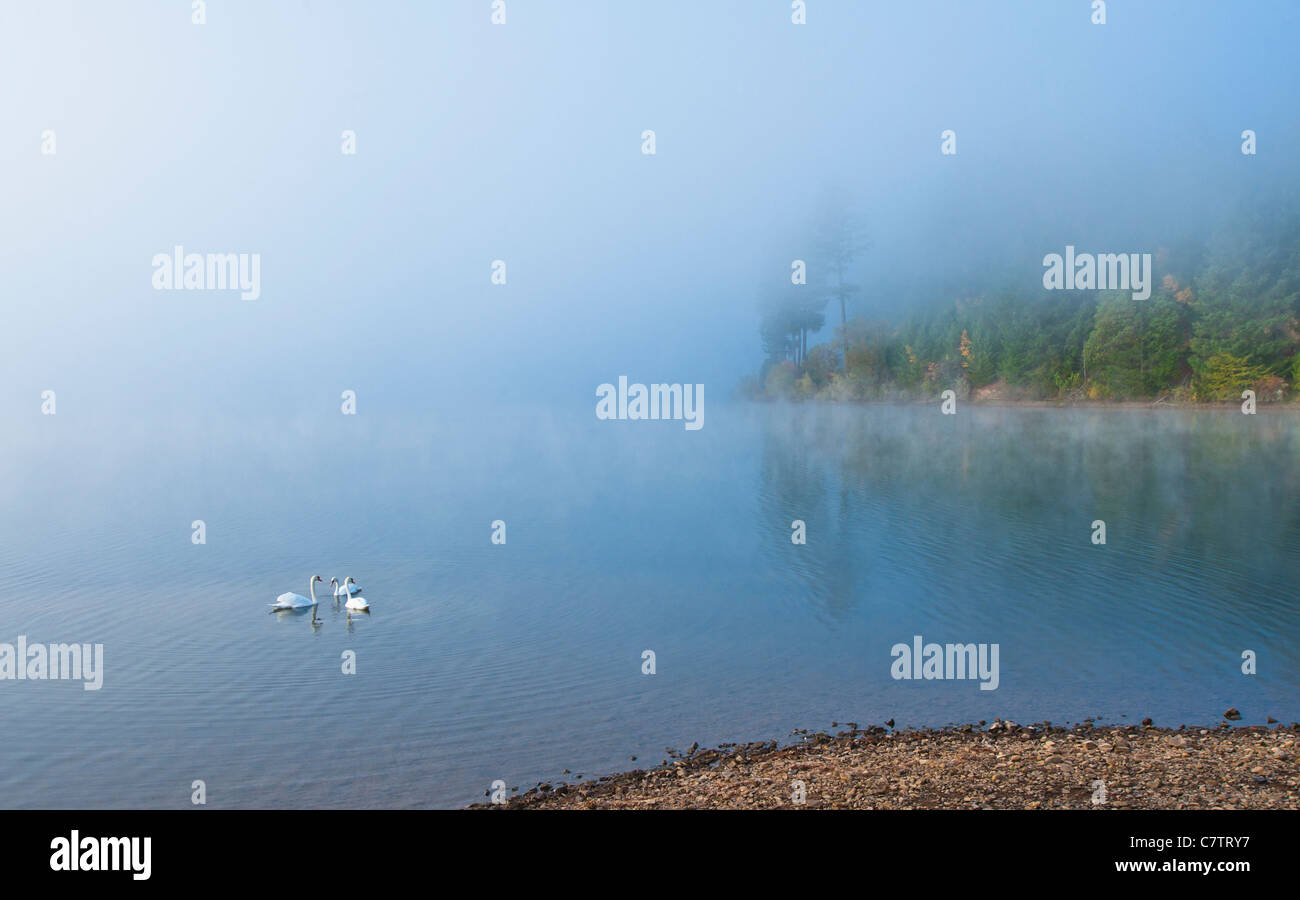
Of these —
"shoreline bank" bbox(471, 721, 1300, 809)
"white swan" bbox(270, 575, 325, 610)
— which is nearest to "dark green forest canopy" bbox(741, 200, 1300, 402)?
"shoreline bank" bbox(471, 721, 1300, 809)

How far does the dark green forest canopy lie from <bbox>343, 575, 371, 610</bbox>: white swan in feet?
265

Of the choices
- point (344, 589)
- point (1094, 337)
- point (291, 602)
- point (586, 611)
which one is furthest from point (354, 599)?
point (1094, 337)

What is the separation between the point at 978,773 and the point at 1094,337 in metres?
91.7

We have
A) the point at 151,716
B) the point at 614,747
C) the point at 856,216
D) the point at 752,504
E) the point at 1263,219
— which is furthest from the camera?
the point at 856,216

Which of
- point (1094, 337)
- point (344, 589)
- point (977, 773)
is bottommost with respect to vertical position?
point (977, 773)

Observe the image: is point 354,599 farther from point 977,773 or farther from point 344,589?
point 977,773

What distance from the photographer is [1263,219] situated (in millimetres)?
85938

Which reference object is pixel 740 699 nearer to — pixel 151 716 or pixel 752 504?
pixel 151 716

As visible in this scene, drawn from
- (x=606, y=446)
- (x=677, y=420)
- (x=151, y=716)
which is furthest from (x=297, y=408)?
(x=151, y=716)

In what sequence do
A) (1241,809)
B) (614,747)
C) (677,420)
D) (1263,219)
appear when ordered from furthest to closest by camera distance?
(677,420) < (1263,219) < (614,747) < (1241,809)

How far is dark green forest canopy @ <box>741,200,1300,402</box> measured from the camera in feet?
260

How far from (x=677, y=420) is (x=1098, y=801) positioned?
89.3 meters

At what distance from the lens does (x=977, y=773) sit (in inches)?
426

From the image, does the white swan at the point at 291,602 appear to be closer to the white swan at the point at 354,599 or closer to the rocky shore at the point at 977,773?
the white swan at the point at 354,599
